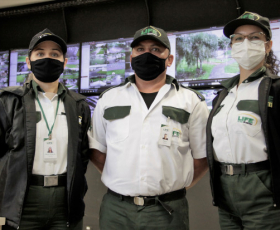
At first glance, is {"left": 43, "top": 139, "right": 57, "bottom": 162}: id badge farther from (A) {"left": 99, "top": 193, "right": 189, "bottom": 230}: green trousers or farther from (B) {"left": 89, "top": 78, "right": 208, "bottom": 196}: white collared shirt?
(A) {"left": 99, "top": 193, "right": 189, "bottom": 230}: green trousers

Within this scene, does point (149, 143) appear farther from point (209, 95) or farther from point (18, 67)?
point (18, 67)

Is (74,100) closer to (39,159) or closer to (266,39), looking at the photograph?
(39,159)

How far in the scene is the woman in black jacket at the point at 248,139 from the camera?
1.58m

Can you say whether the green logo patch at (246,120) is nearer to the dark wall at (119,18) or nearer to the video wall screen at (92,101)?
the dark wall at (119,18)

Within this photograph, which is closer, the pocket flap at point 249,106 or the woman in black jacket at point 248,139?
the woman in black jacket at point 248,139

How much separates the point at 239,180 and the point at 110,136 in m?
0.82

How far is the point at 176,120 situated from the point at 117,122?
377mm

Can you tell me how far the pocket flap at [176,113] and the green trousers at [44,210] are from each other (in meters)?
0.79

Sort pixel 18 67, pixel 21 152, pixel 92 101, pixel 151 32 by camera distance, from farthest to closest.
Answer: pixel 18 67
pixel 92 101
pixel 151 32
pixel 21 152

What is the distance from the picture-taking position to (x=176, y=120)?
189 cm

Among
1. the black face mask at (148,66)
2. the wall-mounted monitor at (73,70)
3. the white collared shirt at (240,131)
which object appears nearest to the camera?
the white collared shirt at (240,131)

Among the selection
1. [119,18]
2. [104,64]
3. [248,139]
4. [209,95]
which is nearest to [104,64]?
[104,64]

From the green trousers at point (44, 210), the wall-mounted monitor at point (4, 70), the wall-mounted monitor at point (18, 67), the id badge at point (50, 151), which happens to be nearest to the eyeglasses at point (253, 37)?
the id badge at point (50, 151)

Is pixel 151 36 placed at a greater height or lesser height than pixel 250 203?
greater
